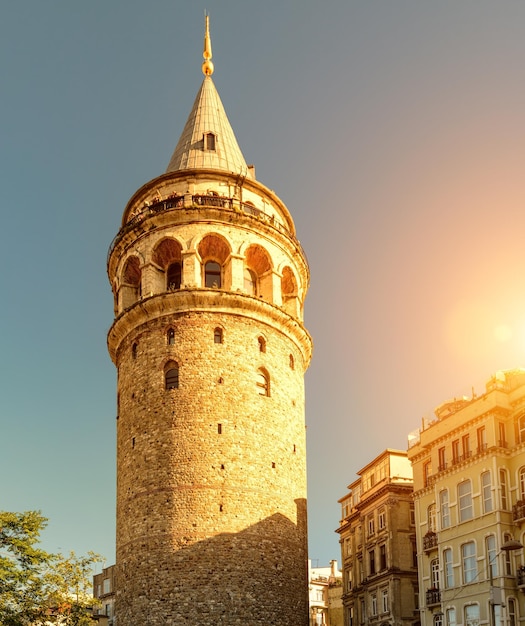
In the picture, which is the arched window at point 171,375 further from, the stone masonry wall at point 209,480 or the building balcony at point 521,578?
the building balcony at point 521,578

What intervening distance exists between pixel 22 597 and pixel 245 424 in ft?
43.6

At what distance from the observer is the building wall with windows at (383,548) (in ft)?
184

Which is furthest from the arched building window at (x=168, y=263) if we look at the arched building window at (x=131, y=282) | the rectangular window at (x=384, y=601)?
the rectangular window at (x=384, y=601)

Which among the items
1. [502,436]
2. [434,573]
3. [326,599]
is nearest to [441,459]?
[502,436]

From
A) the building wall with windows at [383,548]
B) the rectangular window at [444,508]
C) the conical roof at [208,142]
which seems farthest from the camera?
the building wall with windows at [383,548]

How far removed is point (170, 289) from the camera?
45.9m

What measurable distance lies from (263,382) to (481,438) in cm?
1134

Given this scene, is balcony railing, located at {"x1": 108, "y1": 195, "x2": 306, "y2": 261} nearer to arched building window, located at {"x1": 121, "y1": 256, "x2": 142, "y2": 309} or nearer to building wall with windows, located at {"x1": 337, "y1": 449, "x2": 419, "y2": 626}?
arched building window, located at {"x1": 121, "y1": 256, "x2": 142, "y2": 309}

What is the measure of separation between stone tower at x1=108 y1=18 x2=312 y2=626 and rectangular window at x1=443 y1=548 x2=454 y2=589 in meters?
7.22

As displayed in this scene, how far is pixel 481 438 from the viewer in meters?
43.1

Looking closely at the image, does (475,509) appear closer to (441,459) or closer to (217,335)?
(441,459)

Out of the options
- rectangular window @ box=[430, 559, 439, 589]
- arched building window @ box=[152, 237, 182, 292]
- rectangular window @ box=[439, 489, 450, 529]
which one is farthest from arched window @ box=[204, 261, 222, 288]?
rectangular window @ box=[430, 559, 439, 589]

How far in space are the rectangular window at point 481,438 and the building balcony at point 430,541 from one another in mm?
6454

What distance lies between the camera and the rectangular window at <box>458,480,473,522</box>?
1698 inches
